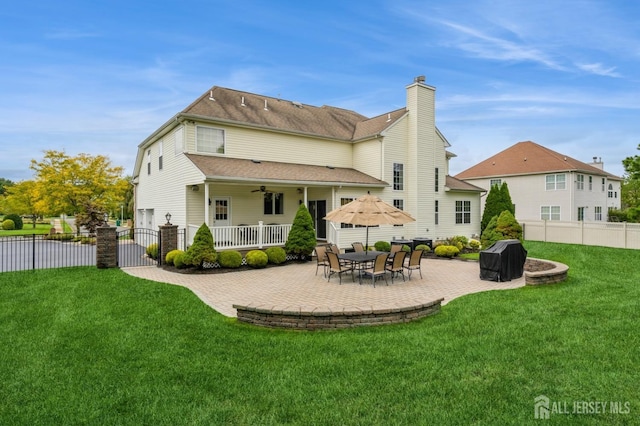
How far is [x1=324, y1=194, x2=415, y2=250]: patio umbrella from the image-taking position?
10664 mm

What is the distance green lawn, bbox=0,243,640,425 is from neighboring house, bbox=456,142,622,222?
83.2 ft

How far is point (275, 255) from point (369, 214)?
15.8 ft

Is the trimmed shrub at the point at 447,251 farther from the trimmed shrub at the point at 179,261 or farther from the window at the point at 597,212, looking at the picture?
the window at the point at 597,212

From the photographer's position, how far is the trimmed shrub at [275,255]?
45.5 feet

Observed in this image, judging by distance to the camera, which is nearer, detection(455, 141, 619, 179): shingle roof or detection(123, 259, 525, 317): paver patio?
detection(123, 259, 525, 317): paver patio

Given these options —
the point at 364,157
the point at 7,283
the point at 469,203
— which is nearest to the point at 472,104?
the point at 469,203

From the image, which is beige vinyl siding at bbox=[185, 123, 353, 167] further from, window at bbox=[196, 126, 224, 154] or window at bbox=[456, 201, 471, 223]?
window at bbox=[456, 201, 471, 223]

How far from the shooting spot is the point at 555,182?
96.9 ft

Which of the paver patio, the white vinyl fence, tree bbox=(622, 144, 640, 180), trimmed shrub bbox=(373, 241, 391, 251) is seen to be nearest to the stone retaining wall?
the paver patio

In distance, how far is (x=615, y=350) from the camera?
509 centimetres

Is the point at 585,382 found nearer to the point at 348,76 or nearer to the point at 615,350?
the point at 615,350

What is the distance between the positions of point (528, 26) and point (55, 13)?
55.0 ft

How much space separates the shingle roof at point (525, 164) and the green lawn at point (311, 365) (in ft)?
85.7

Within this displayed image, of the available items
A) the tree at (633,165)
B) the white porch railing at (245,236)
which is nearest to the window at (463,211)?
the white porch railing at (245,236)
